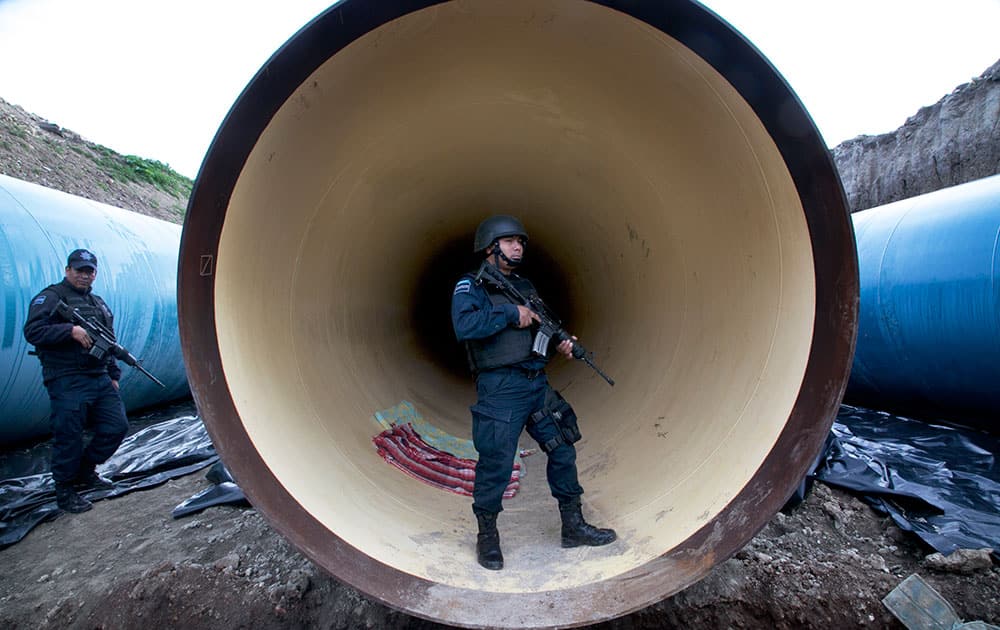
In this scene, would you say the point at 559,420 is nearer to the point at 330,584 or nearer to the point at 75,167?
the point at 330,584

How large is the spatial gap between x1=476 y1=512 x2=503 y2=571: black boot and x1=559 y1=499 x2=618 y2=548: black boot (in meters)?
0.33

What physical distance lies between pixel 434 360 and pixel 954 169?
1461 cm

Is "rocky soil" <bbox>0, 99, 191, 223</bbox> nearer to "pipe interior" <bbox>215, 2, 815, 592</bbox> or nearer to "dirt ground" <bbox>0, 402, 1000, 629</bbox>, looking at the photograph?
"dirt ground" <bbox>0, 402, 1000, 629</bbox>

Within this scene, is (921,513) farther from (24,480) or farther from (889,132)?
(889,132)

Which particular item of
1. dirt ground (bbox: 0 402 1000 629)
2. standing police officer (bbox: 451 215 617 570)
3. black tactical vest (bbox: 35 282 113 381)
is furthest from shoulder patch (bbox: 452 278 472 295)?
black tactical vest (bbox: 35 282 113 381)

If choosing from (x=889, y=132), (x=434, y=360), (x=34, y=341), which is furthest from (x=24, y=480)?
(x=889, y=132)

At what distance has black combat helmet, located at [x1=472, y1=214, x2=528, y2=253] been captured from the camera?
Result: 308 centimetres

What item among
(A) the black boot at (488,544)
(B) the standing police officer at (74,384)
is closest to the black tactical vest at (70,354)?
(B) the standing police officer at (74,384)

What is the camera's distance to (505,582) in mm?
2260

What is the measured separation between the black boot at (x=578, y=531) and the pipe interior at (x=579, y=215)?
62 mm

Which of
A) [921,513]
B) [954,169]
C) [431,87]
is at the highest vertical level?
[954,169]

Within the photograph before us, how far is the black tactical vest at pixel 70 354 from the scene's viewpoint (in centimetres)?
394

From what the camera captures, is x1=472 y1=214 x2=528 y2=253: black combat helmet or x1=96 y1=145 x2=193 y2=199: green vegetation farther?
x1=96 y1=145 x2=193 y2=199: green vegetation

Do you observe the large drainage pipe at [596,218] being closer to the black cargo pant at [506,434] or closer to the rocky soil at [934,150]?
the black cargo pant at [506,434]
